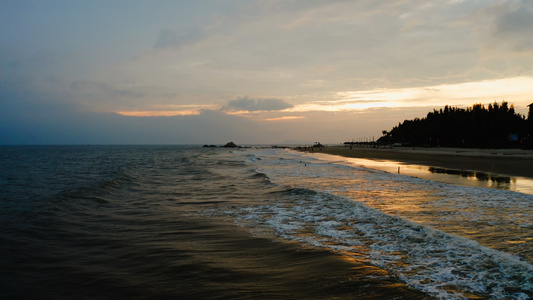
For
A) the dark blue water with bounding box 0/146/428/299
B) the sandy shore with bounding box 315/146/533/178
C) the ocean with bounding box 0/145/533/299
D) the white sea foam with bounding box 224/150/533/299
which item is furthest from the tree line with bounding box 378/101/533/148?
the dark blue water with bounding box 0/146/428/299

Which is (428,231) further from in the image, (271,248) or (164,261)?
(164,261)

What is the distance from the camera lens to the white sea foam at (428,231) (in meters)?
6.05

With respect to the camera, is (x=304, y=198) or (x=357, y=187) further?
(x=357, y=187)

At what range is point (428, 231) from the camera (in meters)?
9.31

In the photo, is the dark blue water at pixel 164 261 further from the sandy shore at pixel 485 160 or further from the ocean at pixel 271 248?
the sandy shore at pixel 485 160

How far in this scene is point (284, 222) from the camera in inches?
446

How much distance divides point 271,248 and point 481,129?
291 ft

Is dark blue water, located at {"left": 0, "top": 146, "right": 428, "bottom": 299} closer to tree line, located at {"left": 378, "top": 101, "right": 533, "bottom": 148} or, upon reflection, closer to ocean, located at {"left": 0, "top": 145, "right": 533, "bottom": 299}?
ocean, located at {"left": 0, "top": 145, "right": 533, "bottom": 299}

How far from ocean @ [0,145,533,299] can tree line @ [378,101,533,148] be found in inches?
2776

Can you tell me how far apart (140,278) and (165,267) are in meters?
0.66

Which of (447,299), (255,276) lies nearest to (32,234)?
(255,276)

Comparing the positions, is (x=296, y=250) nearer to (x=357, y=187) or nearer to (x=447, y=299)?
(x=447, y=299)

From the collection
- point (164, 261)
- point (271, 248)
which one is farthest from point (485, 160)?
point (164, 261)

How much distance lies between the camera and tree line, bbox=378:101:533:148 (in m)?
71.2
